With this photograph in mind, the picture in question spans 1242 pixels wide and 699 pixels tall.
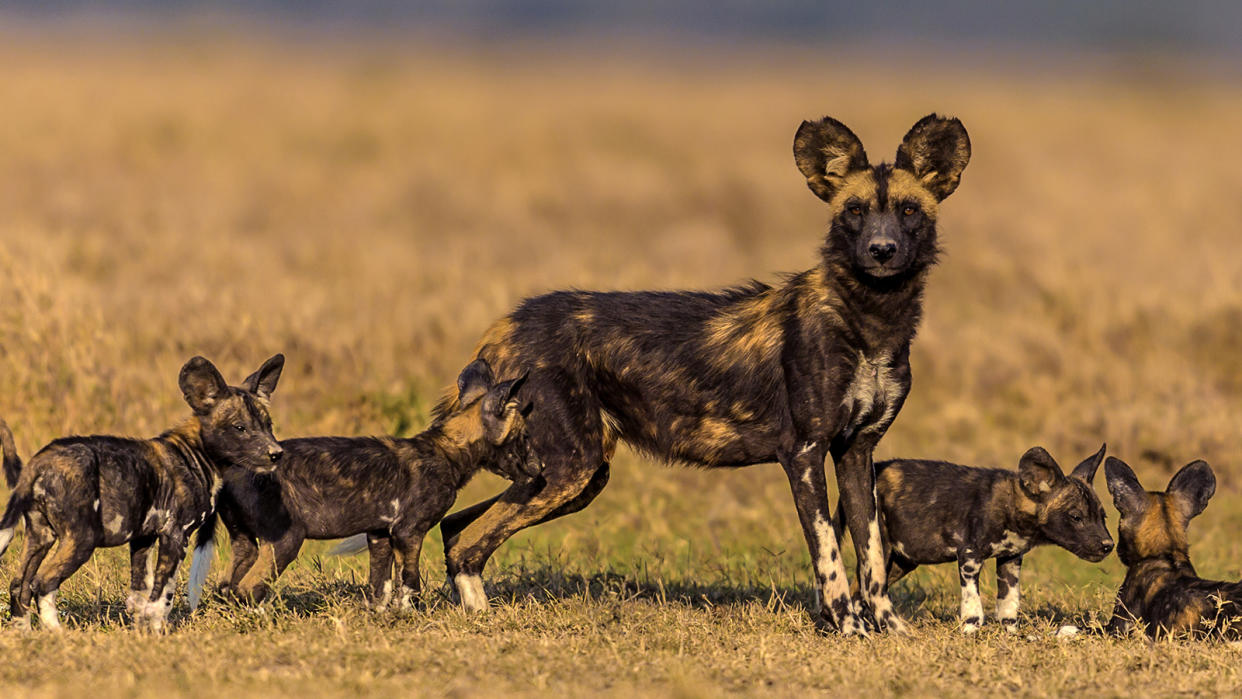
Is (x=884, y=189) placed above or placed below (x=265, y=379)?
above

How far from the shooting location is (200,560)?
319 inches

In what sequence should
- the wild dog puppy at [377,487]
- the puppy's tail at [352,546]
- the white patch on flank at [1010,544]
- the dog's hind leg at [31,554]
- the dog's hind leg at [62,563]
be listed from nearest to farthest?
the dog's hind leg at [62,563] → the dog's hind leg at [31,554] → the wild dog puppy at [377,487] → the white patch on flank at [1010,544] → the puppy's tail at [352,546]

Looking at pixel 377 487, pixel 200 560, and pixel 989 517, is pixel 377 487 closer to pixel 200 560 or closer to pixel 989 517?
pixel 200 560

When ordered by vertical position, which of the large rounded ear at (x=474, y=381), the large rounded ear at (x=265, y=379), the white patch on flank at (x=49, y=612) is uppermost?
the large rounded ear at (x=265, y=379)

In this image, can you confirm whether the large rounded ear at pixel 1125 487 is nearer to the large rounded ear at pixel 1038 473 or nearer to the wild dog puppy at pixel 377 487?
the large rounded ear at pixel 1038 473

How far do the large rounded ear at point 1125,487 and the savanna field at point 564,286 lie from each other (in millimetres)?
813

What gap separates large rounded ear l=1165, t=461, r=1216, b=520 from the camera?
28.5 feet

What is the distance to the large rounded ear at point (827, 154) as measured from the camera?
27.7ft

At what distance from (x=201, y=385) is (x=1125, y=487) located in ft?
15.5

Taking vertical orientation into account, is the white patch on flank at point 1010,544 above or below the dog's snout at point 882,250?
below

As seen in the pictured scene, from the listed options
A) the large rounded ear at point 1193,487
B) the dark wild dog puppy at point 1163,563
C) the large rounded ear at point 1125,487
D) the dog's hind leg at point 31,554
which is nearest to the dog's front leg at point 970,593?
the dark wild dog puppy at point 1163,563

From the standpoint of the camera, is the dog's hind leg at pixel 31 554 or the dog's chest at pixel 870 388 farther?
the dog's chest at pixel 870 388

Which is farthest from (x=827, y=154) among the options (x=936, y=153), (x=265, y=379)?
(x=265, y=379)

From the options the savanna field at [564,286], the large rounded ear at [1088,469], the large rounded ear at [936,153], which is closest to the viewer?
the savanna field at [564,286]
